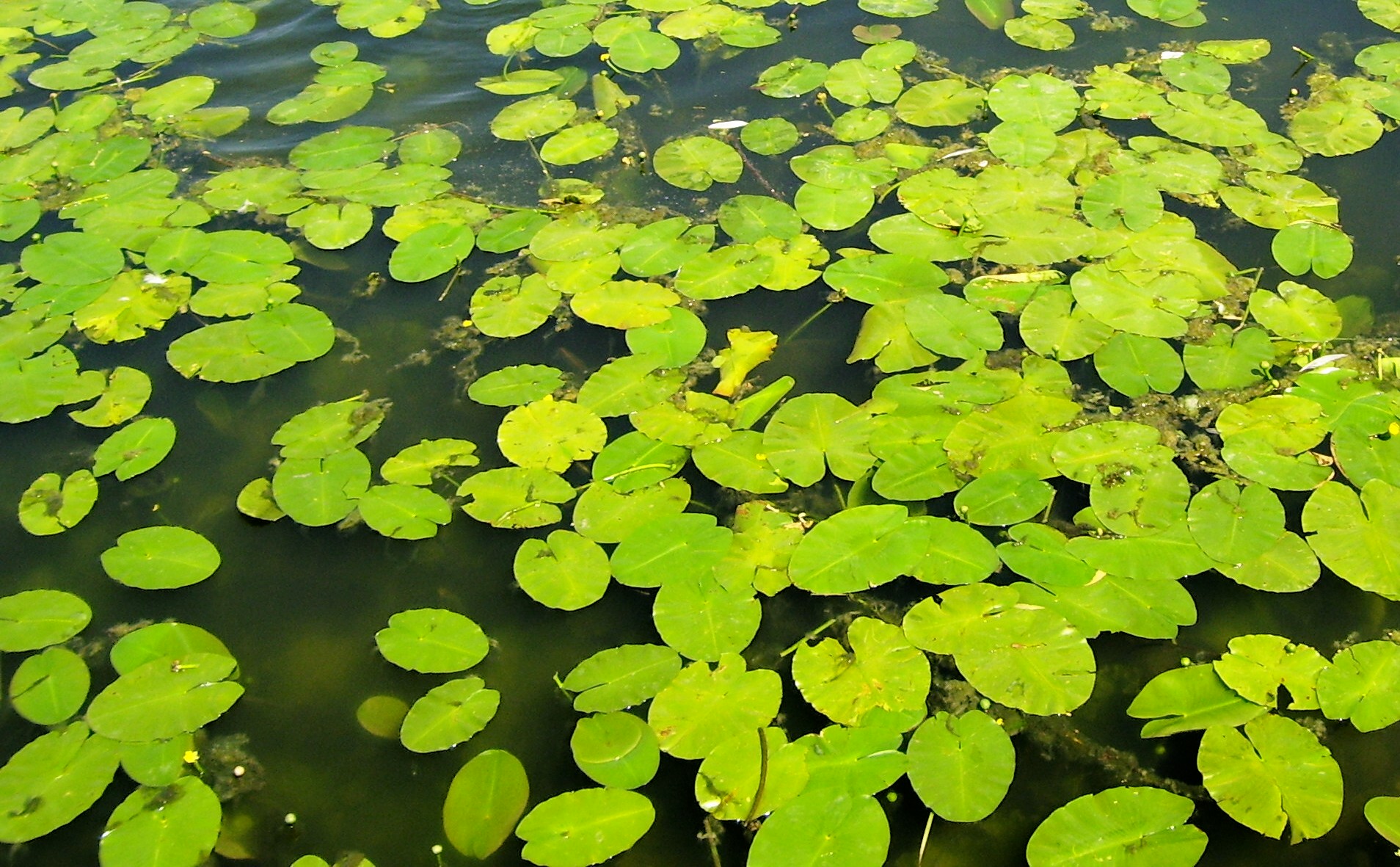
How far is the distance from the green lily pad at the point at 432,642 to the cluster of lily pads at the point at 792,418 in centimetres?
1

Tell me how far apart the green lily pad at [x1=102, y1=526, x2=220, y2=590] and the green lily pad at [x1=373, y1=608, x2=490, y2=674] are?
25.6 inches

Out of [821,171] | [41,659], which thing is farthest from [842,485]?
[41,659]

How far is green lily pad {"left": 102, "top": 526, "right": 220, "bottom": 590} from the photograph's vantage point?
3012 mm

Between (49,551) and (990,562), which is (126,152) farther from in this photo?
(990,562)

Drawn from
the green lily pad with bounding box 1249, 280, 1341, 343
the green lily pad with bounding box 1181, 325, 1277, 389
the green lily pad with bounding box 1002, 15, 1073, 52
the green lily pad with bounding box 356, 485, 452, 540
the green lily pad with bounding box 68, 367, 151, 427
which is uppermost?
the green lily pad with bounding box 1002, 15, 1073, 52

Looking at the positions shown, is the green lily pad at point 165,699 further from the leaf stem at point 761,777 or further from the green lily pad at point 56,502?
the leaf stem at point 761,777

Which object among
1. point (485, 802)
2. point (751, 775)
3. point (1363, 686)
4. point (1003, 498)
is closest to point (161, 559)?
point (485, 802)

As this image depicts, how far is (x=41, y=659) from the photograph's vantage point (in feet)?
9.24

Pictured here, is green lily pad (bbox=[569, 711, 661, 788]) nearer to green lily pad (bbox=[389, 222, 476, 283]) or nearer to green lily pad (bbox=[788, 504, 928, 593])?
green lily pad (bbox=[788, 504, 928, 593])

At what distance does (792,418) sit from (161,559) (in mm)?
2074

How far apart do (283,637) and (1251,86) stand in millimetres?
4855

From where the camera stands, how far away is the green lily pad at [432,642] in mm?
2762

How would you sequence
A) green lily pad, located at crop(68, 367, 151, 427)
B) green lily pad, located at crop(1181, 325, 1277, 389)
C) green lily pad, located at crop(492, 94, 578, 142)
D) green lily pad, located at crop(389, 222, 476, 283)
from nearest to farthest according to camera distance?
green lily pad, located at crop(1181, 325, 1277, 389) < green lily pad, located at crop(68, 367, 151, 427) < green lily pad, located at crop(389, 222, 476, 283) < green lily pad, located at crop(492, 94, 578, 142)

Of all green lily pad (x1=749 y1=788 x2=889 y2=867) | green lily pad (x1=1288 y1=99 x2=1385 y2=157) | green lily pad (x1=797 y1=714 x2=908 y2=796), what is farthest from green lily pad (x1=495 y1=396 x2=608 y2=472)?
green lily pad (x1=1288 y1=99 x2=1385 y2=157)
